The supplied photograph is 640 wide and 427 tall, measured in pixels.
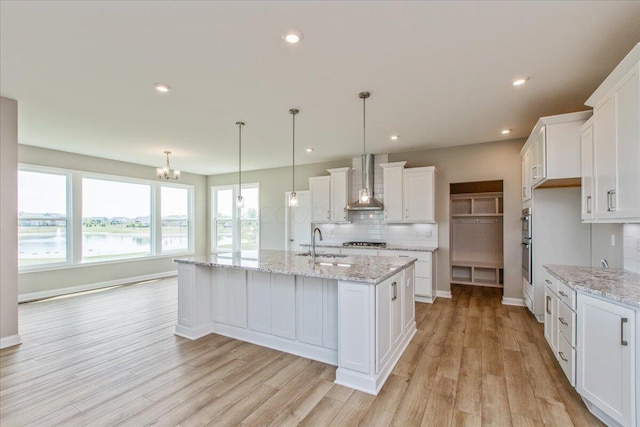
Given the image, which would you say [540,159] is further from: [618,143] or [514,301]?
[514,301]

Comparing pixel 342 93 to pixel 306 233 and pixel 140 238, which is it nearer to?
pixel 306 233

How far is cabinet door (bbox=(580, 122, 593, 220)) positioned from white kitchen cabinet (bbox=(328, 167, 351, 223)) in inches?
147

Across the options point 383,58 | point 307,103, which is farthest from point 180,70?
point 383,58

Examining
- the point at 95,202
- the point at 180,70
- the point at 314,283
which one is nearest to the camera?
the point at 180,70

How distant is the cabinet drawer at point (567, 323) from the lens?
2.26 m

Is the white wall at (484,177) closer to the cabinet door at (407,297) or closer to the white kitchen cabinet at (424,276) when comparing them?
the white kitchen cabinet at (424,276)

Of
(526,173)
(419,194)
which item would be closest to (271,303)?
(419,194)

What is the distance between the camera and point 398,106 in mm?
3482

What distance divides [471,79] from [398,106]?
0.84 m

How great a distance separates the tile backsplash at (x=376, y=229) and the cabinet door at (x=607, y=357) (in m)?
3.34

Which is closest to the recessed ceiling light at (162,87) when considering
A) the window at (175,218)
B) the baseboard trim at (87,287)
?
the baseboard trim at (87,287)

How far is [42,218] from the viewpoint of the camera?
→ 539 centimetres

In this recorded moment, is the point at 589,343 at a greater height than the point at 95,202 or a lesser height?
lesser

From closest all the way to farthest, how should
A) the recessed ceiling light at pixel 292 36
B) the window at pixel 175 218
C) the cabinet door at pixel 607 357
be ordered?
the cabinet door at pixel 607 357, the recessed ceiling light at pixel 292 36, the window at pixel 175 218
